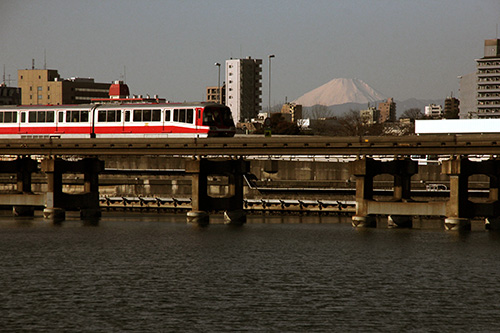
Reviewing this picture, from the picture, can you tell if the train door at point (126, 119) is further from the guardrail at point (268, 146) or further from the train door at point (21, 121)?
the train door at point (21, 121)

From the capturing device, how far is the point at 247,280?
45375 millimetres

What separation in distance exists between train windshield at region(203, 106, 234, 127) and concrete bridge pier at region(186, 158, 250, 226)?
14.2ft

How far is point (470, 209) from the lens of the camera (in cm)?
6631

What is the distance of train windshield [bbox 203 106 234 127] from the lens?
77375mm

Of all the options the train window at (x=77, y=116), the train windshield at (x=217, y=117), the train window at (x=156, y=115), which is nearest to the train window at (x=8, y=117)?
the train window at (x=77, y=116)

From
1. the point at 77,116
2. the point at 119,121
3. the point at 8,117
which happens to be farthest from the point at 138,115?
the point at 8,117

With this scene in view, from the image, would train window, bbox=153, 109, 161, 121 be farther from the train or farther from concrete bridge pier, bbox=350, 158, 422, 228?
concrete bridge pier, bbox=350, 158, 422, 228

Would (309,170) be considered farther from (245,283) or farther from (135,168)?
(245,283)

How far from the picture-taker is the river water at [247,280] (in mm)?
35844

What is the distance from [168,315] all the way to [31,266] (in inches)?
661

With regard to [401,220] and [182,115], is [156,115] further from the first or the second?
[401,220]

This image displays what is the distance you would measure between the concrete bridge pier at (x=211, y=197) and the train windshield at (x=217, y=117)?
433 cm

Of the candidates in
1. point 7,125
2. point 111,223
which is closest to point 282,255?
point 111,223

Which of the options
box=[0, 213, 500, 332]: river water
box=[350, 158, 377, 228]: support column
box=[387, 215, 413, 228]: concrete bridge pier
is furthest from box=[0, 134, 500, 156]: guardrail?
box=[0, 213, 500, 332]: river water
